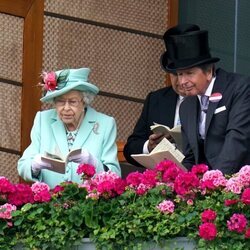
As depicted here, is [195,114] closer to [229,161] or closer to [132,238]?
[229,161]

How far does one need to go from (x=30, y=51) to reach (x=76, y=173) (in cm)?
214

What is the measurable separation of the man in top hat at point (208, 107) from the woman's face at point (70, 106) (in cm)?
57

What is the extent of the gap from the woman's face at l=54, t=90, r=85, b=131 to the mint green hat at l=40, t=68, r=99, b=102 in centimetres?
4

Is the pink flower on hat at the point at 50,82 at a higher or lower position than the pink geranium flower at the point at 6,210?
higher

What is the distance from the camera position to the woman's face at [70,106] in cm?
772

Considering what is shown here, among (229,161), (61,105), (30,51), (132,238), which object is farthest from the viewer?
(30,51)

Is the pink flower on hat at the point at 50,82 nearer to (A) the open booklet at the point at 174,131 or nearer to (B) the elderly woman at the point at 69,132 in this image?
(B) the elderly woman at the point at 69,132

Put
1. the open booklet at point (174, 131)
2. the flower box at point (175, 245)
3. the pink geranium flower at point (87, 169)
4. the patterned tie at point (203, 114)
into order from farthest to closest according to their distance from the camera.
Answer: the open booklet at point (174, 131)
the patterned tie at point (203, 114)
the pink geranium flower at point (87, 169)
the flower box at point (175, 245)

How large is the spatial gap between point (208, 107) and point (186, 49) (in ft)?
1.42

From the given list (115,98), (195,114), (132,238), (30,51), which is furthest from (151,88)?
(132,238)

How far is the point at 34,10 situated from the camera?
31.8 feet

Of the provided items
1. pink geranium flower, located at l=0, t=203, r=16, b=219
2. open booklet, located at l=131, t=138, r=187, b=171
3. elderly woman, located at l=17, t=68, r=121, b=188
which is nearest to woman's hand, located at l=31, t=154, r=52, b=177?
elderly woman, located at l=17, t=68, r=121, b=188

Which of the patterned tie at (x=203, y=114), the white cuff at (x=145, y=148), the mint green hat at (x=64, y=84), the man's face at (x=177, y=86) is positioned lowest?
the white cuff at (x=145, y=148)

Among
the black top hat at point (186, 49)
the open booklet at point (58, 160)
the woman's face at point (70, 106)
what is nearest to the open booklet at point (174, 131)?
the black top hat at point (186, 49)
